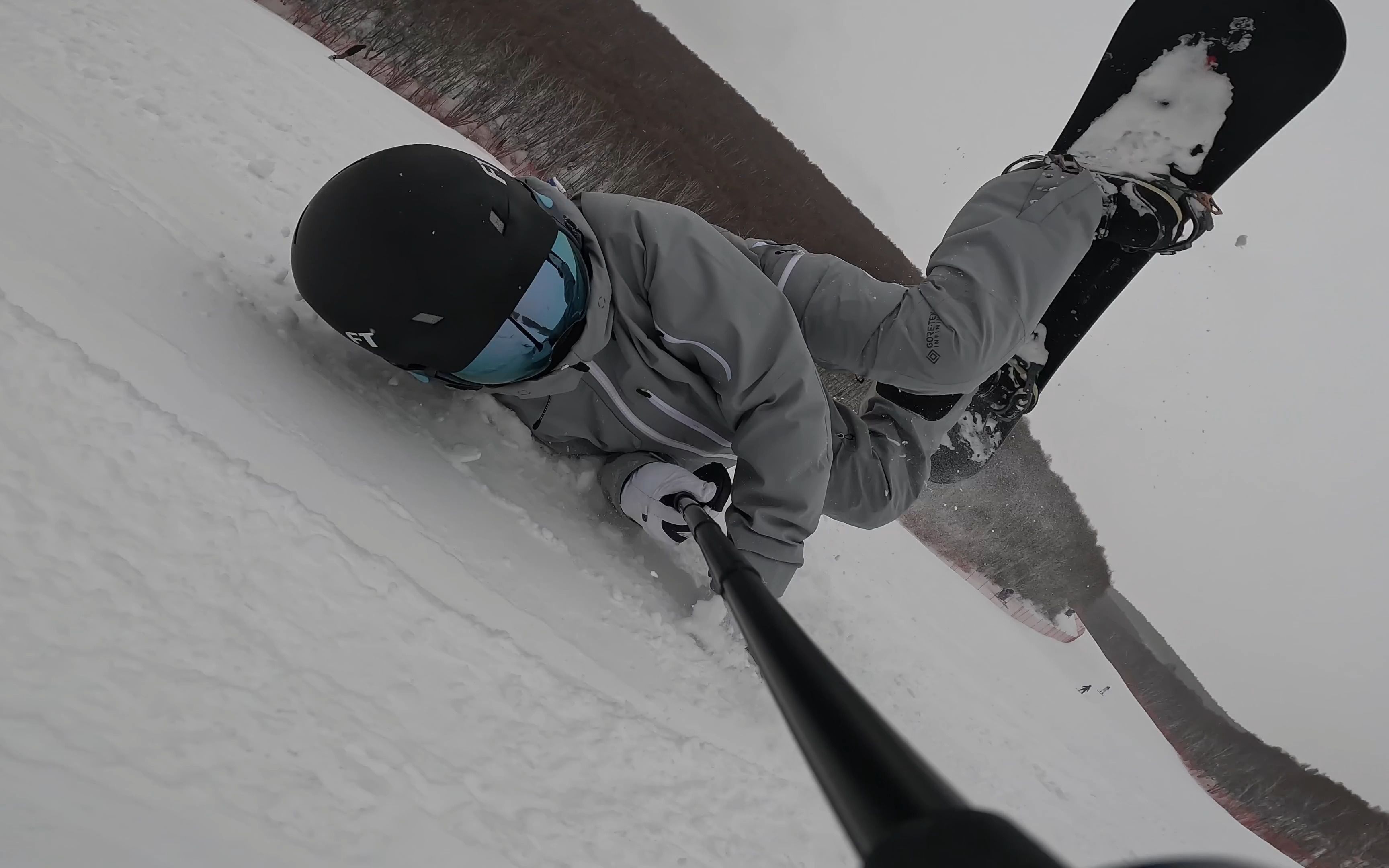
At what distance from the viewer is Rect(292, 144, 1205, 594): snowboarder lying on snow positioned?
3.55ft

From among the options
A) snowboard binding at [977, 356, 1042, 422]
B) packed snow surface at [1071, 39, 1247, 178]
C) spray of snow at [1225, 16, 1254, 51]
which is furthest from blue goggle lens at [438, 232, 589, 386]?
spray of snow at [1225, 16, 1254, 51]

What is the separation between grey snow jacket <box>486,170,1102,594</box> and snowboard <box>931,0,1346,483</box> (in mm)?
471

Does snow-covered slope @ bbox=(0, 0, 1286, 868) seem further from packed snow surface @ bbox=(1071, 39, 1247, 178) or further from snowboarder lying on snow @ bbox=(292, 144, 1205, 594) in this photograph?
packed snow surface @ bbox=(1071, 39, 1247, 178)

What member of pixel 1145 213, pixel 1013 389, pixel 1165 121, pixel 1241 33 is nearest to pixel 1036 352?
pixel 1013 389

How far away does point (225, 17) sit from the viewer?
7.84ft

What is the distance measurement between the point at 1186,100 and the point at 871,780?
2.49 m

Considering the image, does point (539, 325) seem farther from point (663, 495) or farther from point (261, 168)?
point (261, 168)

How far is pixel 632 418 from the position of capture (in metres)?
1.49

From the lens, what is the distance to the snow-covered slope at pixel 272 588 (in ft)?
1.82

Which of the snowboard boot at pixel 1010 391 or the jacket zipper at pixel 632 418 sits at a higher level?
the snowboard boot at pixel 1010 391

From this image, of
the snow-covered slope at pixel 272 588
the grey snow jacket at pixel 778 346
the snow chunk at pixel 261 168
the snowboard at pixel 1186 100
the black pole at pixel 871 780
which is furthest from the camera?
the snowboard at pixel 1186 100

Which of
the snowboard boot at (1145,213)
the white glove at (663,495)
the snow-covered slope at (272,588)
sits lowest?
the snow-covered slope at (272,588)

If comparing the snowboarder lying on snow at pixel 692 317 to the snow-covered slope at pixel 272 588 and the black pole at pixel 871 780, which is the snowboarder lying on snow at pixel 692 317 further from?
the black pole at pixel 871 780

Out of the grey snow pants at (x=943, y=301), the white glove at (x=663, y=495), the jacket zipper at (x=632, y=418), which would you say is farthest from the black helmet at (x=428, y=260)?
the grey snow pants at (x=943, y=301)
